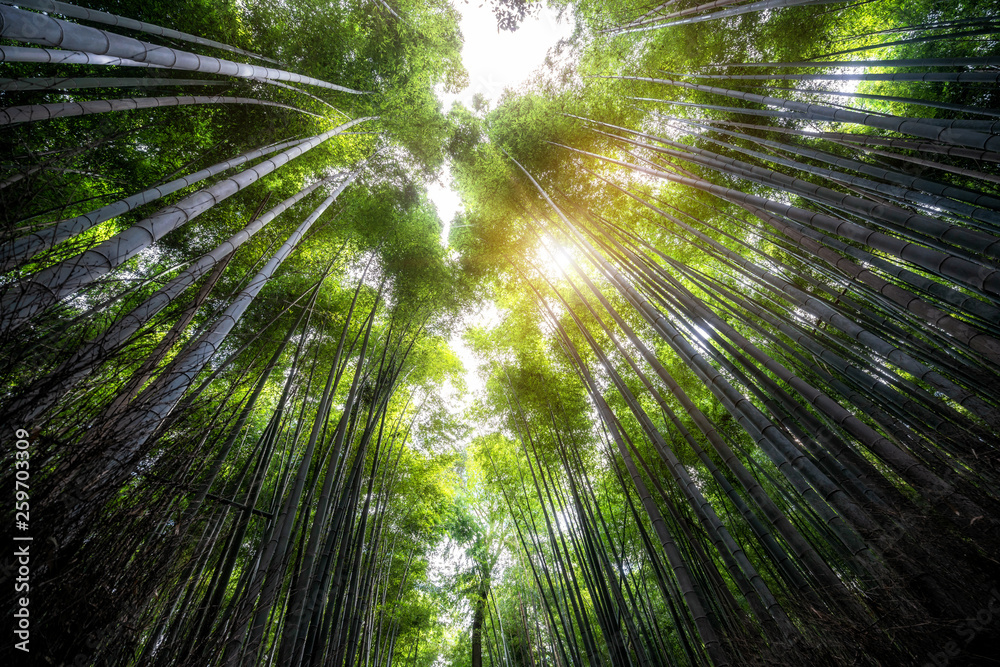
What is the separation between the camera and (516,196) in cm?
531

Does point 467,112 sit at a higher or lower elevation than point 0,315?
higher

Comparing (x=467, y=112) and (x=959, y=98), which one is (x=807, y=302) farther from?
(x=467, y=112)

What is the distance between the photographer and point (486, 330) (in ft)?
19.5

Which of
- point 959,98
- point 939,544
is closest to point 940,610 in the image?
point 939,544

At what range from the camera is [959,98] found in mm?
3857

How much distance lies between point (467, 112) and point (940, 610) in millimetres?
6450

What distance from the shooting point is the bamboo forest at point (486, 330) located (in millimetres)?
1210

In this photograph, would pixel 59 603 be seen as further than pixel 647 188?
No

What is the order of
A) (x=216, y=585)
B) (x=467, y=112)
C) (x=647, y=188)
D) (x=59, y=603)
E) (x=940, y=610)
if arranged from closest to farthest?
1. (x=59, y=603)
2. (x=940, y=610)
3. (x=216, y=585)
4. (x=647, y=188)
5. (x=467, y=112)

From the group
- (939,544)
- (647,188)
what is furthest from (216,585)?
(647,188)

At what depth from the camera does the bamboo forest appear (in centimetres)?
121

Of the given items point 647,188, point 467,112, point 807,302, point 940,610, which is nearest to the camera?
point 940,610

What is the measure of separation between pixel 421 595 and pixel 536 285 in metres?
5.29

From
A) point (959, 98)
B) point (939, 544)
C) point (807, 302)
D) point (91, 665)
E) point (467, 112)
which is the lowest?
point (939, 544)
